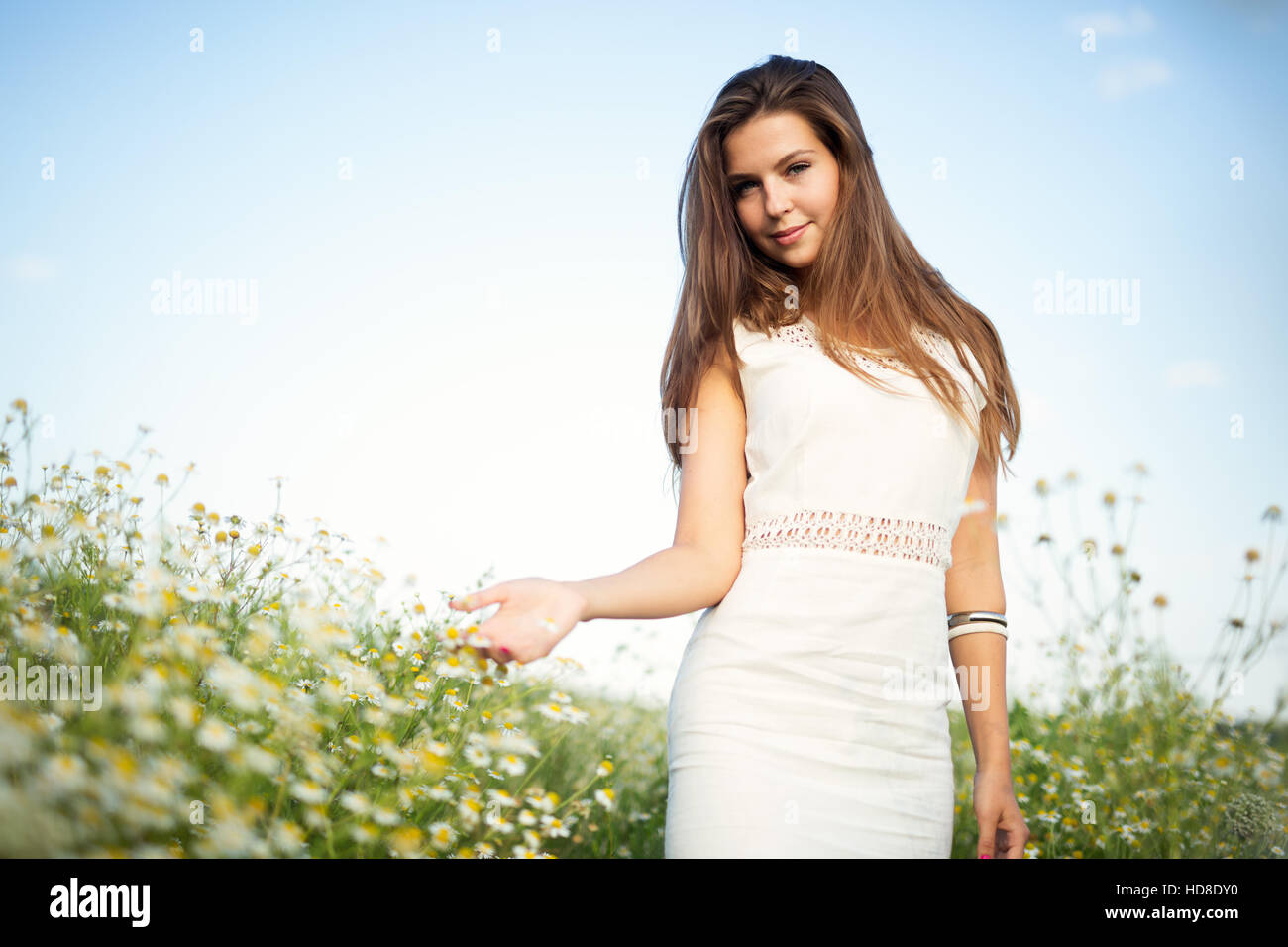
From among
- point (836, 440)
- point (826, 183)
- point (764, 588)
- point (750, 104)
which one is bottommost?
point (764, 588)

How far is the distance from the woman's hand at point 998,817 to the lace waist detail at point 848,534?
1.62ft

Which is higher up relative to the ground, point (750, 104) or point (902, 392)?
point (750, 104)

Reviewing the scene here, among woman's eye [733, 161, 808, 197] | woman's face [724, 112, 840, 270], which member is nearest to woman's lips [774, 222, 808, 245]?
woman's face [724, 112, 840, 270]

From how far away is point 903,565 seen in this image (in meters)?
1.68

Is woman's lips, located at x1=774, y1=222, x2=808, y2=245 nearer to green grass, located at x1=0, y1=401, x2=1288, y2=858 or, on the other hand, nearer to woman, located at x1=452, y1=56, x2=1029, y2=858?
woman, located at x1=452, y1=56, x2=1029, y2=858

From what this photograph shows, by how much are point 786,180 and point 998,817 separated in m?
1.45

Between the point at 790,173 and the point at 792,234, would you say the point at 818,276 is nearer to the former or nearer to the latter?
the point at 792,234

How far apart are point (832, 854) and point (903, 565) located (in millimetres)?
554

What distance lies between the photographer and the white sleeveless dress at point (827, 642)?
1.48 metres

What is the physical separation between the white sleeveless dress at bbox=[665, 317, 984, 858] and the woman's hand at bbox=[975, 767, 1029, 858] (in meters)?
0.13

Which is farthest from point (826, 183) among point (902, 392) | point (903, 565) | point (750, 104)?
point (903, 565)

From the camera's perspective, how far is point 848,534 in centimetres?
168
